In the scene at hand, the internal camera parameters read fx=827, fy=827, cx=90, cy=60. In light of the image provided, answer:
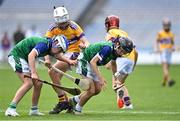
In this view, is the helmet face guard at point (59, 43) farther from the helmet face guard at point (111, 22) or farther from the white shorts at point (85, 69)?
the helmet face guard at point (111, 22)

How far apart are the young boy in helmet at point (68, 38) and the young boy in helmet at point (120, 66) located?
0.73 meters

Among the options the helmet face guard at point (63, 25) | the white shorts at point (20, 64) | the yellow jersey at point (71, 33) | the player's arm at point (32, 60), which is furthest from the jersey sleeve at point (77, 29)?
the player's arm at point (32, 60)

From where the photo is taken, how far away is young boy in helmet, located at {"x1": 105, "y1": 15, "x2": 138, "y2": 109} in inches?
714

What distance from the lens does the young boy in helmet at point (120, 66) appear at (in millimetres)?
18125

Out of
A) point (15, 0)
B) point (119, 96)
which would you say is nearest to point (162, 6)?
point (15, 0)

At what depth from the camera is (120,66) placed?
63.2 feet

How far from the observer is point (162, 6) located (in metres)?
51.7

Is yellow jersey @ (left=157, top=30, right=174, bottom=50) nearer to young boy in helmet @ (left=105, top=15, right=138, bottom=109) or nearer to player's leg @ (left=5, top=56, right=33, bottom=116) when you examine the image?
young boy in helmet @ (left=105, top=15, right=138, bottom=109)

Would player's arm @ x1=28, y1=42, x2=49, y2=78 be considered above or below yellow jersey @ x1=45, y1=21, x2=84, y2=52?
below

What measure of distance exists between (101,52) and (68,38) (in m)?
1.95

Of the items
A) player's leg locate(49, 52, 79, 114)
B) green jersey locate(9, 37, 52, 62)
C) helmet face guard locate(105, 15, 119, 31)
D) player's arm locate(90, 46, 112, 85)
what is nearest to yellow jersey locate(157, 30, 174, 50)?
helmet face guard locate(105, 15, 119, 31)

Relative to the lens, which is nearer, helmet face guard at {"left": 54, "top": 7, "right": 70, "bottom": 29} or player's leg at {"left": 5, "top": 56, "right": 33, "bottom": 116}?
player's leg at {"left": 5, "top": 56, "right": 33, "bottom": 116}

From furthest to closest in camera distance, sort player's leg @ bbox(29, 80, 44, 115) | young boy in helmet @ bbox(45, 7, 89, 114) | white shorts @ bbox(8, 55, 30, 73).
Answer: young boy in helmet @ bbox(45, 7, 89, 114)
player's leg @ bbox(29, 80, 44, 115)
white shorts @ bbox(8, 55, 30, 73)

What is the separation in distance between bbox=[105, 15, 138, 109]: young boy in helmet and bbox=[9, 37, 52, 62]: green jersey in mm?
2163
